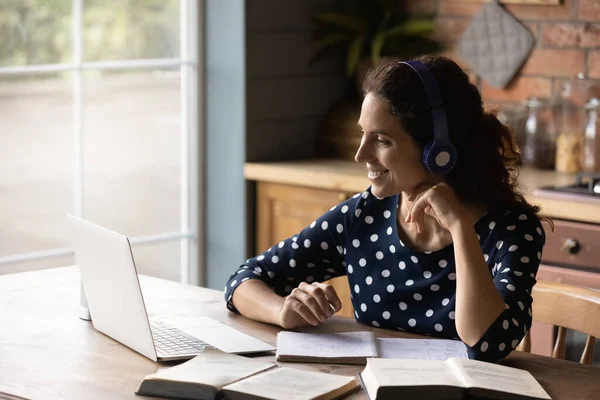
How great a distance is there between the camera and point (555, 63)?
3686mm

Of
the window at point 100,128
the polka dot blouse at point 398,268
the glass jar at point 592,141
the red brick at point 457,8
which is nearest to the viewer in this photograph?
the polka dot blouse at point 398,268

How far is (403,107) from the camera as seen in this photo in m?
Answer: 2.07

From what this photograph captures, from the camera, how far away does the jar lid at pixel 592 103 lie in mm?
3530

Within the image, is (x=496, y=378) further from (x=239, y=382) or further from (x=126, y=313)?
(x=126, y=313)

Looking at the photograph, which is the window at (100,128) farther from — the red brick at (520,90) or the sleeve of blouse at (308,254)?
the sleeve of blouse at (308,254)

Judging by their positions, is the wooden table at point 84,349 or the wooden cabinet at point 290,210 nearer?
the wooden table at point 84,349

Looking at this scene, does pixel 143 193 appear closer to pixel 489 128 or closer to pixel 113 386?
pixel 489 128

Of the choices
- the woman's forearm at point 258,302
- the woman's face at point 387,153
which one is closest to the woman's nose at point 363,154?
the woman's face at point 387,153

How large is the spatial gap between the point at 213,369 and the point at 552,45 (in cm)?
240

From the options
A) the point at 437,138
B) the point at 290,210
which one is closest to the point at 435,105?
the point at 437,138

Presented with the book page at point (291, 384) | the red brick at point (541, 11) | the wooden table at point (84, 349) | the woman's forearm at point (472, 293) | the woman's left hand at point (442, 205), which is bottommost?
the wooden table at point (84, 349)

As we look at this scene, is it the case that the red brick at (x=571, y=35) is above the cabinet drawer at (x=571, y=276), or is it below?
above

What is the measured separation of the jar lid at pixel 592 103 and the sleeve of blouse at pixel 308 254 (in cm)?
149

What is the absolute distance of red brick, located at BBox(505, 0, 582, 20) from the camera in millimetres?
3629
